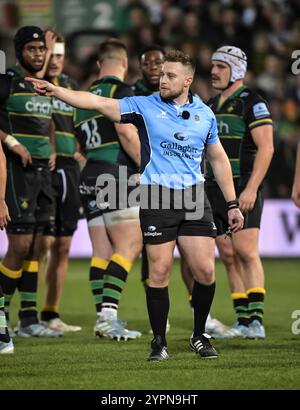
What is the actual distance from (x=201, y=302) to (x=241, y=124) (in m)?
2.10

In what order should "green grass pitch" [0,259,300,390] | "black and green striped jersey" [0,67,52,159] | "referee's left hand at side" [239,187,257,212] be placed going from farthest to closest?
"black and green striped jersey" [0,67,52,159], "referee's left hand at side" [239,187,257,212], "green grass pitch" [0,259,300,390]

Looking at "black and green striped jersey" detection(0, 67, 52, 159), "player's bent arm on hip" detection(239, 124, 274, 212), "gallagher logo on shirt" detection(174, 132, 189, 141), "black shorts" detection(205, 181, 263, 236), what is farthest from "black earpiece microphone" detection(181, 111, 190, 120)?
"black and green striped jersey" detection(0, 67, 52, 159)

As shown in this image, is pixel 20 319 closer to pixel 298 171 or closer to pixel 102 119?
pixel 102 119

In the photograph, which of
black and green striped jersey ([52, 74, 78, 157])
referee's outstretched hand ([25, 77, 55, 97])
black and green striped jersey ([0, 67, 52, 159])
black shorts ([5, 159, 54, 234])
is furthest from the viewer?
black and green striped jersey ([52, 74, 78, 157])

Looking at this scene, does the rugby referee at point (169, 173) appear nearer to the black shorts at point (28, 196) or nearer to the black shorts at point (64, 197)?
the black shorts at point (28, 196)

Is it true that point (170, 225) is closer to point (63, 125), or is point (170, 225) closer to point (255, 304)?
point (255, 304)

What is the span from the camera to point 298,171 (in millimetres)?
8617

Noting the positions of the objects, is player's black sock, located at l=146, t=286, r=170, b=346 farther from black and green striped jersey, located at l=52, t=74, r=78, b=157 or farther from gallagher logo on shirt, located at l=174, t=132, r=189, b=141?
black and green striped jersey, located at l=52, t=74, r=78, b=157

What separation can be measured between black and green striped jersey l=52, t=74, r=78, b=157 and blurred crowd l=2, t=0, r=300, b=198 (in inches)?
333

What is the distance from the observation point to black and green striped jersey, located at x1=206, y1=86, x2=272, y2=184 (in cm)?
941

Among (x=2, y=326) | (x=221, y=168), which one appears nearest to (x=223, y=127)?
(x=221, y=168)

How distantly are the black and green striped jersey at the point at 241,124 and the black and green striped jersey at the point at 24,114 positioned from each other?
1615 mm

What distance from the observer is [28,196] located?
958 cm

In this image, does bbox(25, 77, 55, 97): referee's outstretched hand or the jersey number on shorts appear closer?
bbox(25, 77, 55, 97): referee's outstretched hand
